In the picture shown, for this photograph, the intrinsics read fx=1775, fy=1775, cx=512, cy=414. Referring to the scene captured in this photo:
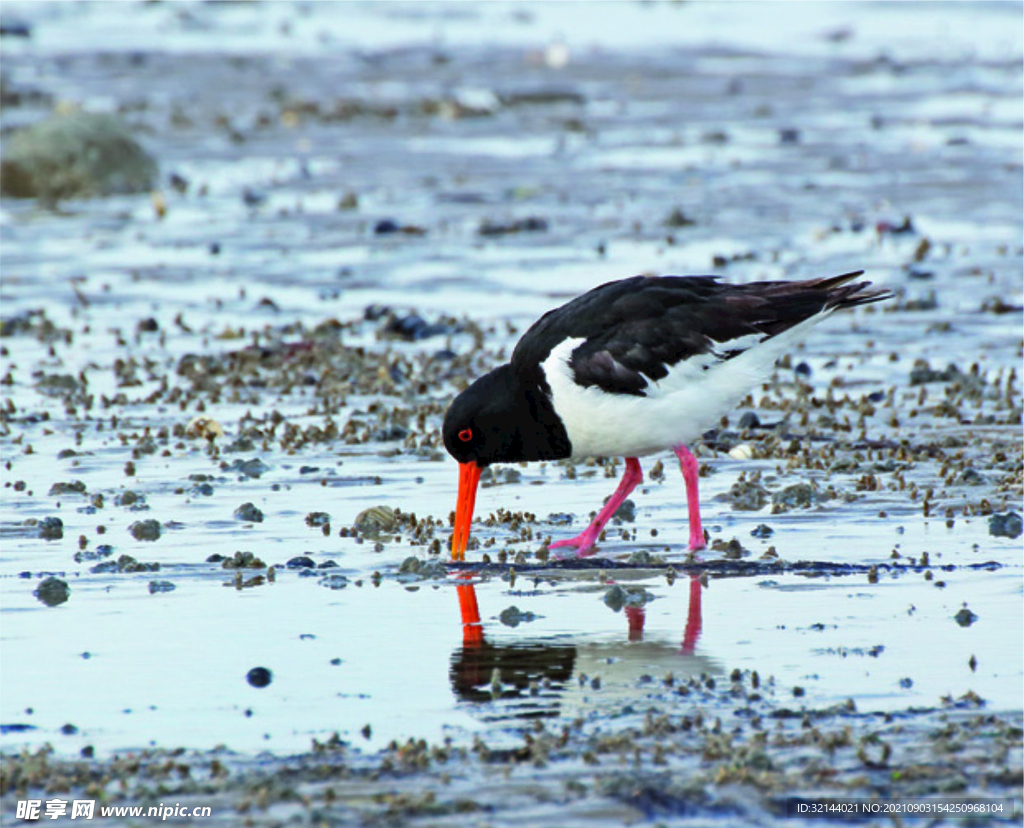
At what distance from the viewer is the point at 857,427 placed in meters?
11.1

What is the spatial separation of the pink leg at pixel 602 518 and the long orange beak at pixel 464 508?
43 cm

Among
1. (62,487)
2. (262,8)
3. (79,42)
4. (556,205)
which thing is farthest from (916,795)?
(262,8)

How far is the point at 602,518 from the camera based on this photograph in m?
8.70

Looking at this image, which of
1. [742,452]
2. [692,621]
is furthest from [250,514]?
[742,452]

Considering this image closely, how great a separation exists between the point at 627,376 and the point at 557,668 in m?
2.12

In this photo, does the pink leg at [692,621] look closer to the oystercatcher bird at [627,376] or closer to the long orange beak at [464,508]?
the oystercatcher bird at [627,376]

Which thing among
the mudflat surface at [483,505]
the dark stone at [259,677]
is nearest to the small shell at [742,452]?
the mudflat surface at [483,505]

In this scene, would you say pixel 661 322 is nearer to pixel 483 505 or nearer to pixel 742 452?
pixel 483 505

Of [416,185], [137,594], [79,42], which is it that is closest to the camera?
[137,594]

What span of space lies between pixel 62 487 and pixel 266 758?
4.34 metres

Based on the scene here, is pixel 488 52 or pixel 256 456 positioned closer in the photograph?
pixel 256 456

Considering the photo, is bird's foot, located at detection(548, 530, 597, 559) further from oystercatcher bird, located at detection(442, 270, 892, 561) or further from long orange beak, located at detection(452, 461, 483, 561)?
long orange beak, located at detection(452, 461, 483, 561)

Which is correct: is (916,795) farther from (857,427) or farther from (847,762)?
(857,427)

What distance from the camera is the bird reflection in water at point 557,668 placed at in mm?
6449
